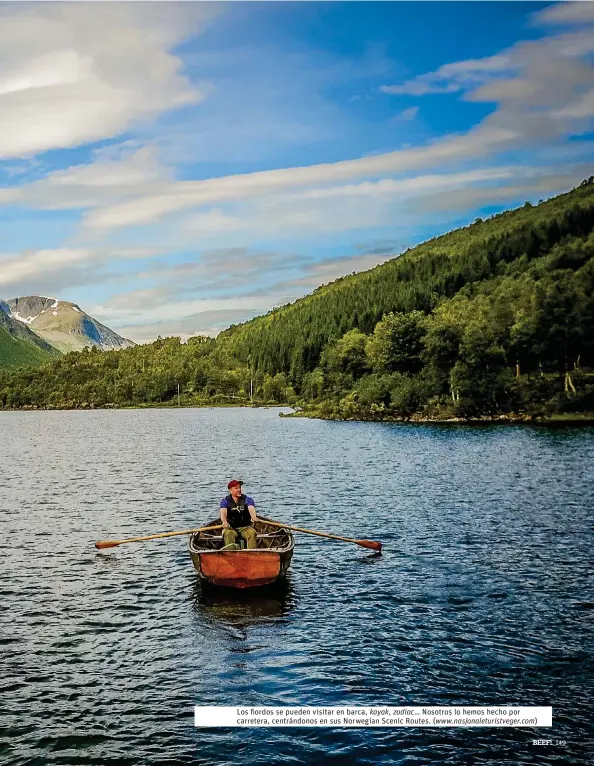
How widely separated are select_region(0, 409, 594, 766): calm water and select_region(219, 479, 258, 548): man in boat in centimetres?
250

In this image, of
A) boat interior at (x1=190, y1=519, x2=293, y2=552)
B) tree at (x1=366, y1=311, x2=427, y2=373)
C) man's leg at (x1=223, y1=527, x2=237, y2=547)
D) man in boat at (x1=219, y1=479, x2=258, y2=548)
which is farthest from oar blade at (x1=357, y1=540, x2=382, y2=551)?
tree at (x1=366, y1=311, x2=427, y2=373)

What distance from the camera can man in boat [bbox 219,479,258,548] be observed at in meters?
28.2

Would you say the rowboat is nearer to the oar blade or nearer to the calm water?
the calm water

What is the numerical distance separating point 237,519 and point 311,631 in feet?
21.6

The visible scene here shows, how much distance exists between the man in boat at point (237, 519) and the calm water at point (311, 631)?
2.50 metres

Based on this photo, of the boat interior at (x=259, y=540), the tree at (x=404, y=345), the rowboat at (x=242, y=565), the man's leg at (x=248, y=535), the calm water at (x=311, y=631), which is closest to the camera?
the calm water at (x=311, y=631)

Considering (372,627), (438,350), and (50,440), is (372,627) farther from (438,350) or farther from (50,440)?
(438,350)

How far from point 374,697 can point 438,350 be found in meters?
137

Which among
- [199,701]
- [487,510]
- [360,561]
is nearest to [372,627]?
[199,701]

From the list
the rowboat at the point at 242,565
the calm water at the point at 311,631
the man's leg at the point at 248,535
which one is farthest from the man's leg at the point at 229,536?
the calm water at the point at 311,631

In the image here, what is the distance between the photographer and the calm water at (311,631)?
1620cm

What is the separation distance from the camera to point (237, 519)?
2838 centimetres

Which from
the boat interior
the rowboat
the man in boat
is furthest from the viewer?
the boat interior

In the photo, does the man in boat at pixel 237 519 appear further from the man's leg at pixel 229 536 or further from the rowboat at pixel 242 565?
the rowboat at pixel 242 565
